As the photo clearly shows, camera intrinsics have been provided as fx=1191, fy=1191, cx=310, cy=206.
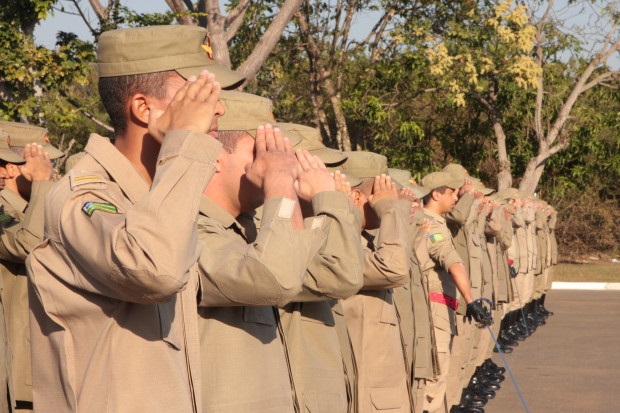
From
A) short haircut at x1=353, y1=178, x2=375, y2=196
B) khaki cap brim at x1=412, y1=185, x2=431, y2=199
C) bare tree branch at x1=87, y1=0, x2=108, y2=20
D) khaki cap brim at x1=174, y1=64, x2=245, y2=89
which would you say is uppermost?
bare tree branch at x1=87, y1=0, x2=108, y2=20

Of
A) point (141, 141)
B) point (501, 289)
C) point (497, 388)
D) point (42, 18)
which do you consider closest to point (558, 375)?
point (497, 388)

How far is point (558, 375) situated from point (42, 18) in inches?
267

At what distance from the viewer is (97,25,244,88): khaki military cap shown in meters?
3.26

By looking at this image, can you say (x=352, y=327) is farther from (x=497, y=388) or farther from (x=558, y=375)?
(x=558, y=375)

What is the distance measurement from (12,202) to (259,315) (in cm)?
357

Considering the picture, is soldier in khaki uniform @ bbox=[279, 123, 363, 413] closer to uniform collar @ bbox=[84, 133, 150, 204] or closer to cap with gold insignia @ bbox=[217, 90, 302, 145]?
cap with gold insignia @ bbox=[217, 90, 302, 145]

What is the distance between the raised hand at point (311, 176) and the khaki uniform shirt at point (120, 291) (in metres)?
1.42

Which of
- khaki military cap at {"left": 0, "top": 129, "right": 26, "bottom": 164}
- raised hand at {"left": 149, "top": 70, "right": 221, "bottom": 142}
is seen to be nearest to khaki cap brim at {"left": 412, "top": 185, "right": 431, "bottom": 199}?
khaki military cap at {"left": 0, "top": 129, "right": 26, "bottom": 164}

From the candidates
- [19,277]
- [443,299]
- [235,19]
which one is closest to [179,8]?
[235,19]

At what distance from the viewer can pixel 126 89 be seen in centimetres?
324

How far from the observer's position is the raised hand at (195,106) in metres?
2.87

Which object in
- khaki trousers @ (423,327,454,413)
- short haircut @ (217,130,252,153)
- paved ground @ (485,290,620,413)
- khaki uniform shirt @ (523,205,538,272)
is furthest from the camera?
khaki uniform shirt @ (523,205,538,272)

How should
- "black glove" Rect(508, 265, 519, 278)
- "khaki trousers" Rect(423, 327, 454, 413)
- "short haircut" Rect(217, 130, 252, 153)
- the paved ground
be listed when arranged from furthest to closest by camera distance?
1. "black glove" Rect(508, 265, 519, 278)
2. the paved ground
3. "khaki trousers" Rect(423, 327, 454, 413)
4. "short haircut" Rect(217, 130, 252, 153)

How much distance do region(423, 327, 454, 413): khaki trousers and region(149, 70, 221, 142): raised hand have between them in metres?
6.52
